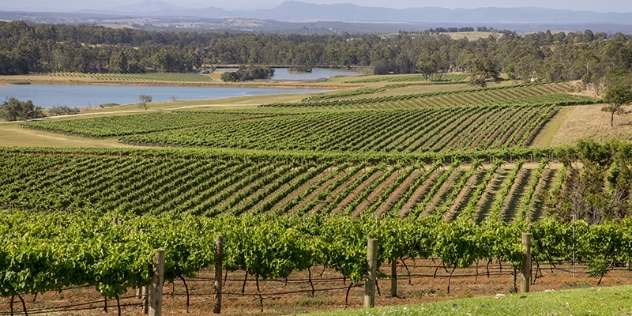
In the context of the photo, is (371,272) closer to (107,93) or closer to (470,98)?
(470,98)

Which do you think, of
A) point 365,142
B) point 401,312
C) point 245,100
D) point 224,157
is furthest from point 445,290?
point 245,100

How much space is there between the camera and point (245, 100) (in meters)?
132

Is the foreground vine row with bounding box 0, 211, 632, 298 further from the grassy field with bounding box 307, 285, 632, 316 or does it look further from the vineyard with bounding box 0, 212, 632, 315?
the grassy field with bounding box 307, 285, 632, 316

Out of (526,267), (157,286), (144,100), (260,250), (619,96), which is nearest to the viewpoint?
(157,286)

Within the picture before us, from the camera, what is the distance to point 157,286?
47.6 feet

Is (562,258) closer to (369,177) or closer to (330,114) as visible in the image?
(369,177)

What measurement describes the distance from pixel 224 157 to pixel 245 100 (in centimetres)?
7389

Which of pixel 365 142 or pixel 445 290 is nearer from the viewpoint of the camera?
pixel 445 290

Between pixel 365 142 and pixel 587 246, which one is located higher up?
pixel 587 246

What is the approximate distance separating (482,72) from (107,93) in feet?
290

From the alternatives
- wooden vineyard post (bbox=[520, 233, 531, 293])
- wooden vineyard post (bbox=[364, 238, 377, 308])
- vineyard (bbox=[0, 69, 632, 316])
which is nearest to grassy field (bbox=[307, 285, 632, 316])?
wooden vineyard post (bbox=[364, 238, 377, 308])

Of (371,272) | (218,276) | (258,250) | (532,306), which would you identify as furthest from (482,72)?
(532,306)

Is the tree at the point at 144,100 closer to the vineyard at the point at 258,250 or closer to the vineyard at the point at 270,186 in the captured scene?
the vineyard at the point at 270,186

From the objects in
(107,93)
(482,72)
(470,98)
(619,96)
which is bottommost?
(107,93)
